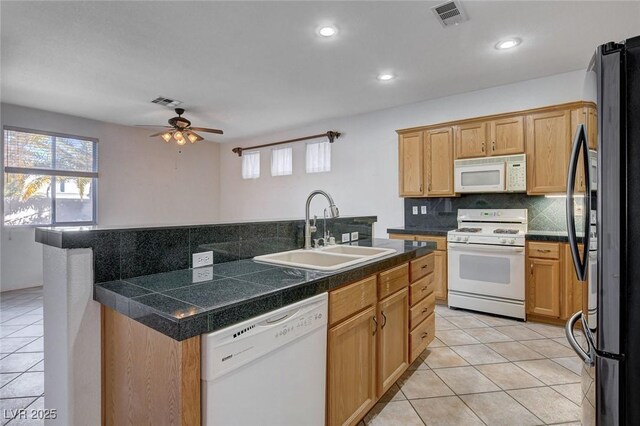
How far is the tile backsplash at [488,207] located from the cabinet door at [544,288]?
0.57 m

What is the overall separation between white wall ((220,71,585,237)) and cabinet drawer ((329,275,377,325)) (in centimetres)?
317

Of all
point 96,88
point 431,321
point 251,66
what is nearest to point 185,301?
point 431,321

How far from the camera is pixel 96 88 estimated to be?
4.04 meters

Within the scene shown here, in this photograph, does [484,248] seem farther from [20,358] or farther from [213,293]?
[20,358]

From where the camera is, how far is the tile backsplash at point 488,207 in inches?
142

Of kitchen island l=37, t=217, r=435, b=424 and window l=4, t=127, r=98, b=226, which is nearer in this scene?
kitchen island l=37, t=217, r=435, b=424

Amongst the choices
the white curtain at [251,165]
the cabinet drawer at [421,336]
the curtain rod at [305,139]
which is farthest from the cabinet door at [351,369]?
the white curtain at [251,165]

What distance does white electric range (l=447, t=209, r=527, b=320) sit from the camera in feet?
11.1

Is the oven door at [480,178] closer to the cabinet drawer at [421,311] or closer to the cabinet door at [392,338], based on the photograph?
the cabinet drawer at [421,311]

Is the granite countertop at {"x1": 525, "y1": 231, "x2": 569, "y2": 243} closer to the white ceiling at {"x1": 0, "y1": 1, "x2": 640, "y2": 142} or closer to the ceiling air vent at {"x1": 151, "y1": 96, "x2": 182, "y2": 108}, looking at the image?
the white ceiling at {"x1": 0, "y1": 1, "x2": 640, "y2": 142}

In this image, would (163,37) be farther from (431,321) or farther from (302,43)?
(431,321)

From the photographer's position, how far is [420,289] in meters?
2.44

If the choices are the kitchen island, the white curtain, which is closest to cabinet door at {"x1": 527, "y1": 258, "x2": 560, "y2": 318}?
the kitchen island

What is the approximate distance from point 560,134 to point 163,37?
4.03m
